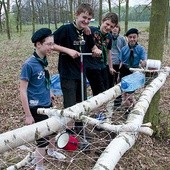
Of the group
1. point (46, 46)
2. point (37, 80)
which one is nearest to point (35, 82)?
point (37, 80)

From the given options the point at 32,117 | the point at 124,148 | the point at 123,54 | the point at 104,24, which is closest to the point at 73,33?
the point at 104,24

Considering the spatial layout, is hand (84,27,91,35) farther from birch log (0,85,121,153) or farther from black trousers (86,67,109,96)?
birch log (0,85,121,153)

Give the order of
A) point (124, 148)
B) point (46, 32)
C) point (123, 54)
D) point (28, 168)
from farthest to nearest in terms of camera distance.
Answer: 1. point (123, 54)
2. point (28, 168)
3. point (46, 32)
4. point (124, 148)

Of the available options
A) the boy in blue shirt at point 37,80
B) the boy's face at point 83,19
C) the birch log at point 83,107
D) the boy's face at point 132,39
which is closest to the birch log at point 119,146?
the birch log at point 83,107

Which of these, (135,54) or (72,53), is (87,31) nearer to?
(72,53)

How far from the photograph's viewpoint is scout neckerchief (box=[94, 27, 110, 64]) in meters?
4.45

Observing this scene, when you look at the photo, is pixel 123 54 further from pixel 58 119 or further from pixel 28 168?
pixel 58 119

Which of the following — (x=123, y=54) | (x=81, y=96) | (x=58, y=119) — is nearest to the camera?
(x=58, y=119)

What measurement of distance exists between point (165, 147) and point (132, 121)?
8.28 feet

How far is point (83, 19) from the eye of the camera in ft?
12.3

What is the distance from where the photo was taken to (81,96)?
424 centimetres

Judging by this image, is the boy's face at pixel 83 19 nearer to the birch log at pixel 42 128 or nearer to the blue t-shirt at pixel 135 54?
the birch log at pixel 42 128

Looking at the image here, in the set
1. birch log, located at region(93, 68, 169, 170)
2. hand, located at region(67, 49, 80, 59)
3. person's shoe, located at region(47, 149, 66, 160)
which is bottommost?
person's shoe, located at region(47, 149, 66, 160)

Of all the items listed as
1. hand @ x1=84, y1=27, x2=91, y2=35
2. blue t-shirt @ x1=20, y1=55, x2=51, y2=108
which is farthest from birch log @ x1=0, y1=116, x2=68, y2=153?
hand @ x1=84, y1=27, x2=91, y2=35
